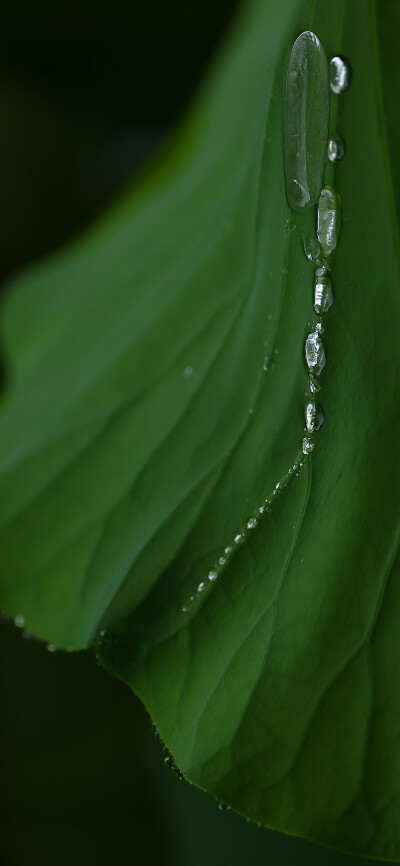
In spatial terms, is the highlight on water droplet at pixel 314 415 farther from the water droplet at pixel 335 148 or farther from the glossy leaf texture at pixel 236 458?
the water droplet at pixel 335 148

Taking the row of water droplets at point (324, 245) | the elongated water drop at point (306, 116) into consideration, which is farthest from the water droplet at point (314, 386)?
the elongated water drop at point (306, 116)

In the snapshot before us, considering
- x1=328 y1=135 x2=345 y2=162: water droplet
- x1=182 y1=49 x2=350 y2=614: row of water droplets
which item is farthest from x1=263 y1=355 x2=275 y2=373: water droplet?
x1=328 y1=135 x2=345 y2=162: water droplet

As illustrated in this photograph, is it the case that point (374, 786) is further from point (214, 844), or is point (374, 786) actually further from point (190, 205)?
point (214, 844)

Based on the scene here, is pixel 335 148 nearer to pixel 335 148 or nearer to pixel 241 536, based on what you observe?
pixel 335 148

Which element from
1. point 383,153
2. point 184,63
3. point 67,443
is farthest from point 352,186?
point 184,63

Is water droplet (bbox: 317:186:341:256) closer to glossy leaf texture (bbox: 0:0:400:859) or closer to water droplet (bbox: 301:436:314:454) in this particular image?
glossy leaf texture (bbox: 0:0:400:859)

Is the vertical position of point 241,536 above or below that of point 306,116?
below

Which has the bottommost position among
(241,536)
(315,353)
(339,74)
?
(241,536)

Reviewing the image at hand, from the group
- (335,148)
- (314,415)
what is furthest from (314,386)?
(335,148)
